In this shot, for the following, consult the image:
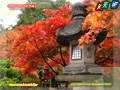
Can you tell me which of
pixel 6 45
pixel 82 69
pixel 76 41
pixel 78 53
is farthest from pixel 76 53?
pixel 6 45

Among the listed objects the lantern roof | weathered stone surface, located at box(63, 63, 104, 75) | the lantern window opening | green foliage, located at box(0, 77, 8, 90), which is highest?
the lantern roof

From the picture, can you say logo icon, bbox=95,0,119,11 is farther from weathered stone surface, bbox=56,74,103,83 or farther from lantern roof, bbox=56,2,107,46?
weathered stone surface, bbox=56,74,103,83

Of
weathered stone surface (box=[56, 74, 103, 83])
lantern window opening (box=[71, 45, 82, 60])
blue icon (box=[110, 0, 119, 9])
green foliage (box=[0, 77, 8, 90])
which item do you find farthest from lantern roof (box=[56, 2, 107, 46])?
green foliage (box=[0, 77, 8, 90])

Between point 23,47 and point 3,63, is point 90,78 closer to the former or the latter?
point 23,47

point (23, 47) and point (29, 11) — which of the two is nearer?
point (23, 47)

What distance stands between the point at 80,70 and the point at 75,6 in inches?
76.1

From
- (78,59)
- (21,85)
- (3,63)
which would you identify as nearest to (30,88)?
(21,85)

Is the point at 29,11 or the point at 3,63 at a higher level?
the point at 29,11

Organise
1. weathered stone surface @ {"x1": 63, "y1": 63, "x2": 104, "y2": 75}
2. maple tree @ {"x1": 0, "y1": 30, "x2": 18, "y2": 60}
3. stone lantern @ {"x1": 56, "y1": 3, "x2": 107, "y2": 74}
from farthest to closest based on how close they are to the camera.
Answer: maple tree @ {"x1": 0, "y1": 30, "x2": 18, "y2": 60} < stone lantern @ {"x1": 56, "y1": 3, "x2": 107, "y2": 74} < weathered stone surface @ {"x1": 63, "y1": 63, "x2": 104, "y2": 75}

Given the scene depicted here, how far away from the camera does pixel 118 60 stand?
13.5 ft

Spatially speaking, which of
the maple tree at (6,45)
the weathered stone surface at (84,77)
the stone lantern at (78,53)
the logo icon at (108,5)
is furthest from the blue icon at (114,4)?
the maple tree at (6,45)

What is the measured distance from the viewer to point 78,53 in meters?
3.81

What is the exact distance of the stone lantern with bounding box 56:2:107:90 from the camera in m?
3.52

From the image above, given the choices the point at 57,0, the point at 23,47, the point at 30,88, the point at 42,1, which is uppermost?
the point at 57,0
